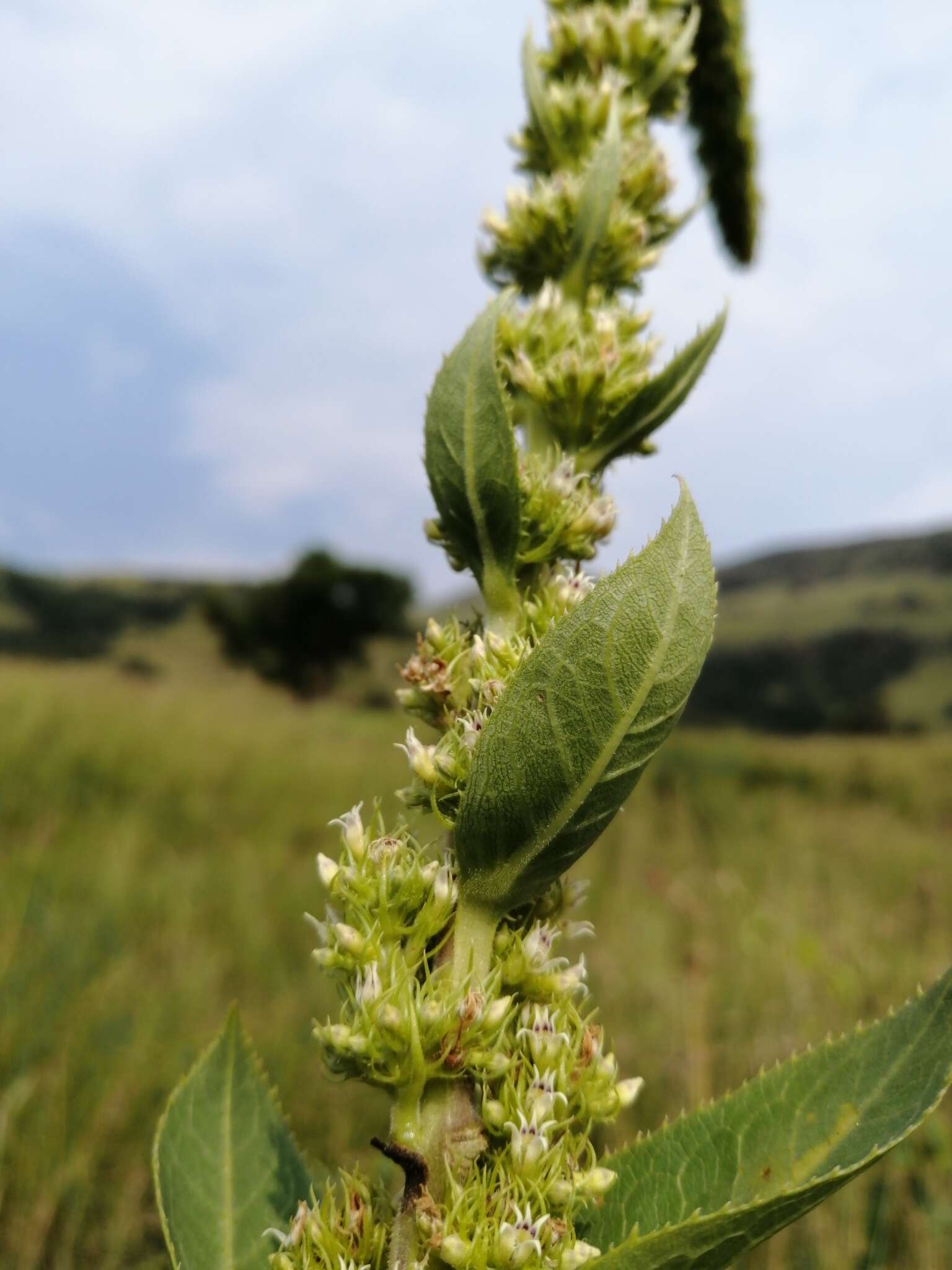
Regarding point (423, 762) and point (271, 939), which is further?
point (271, 939)

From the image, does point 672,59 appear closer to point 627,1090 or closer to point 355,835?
point 355,835

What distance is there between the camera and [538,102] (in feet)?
7.16

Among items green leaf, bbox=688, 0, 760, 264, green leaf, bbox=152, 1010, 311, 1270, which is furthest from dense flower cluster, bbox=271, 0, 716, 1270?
green leaf, bbox=688, 0, 760, 264

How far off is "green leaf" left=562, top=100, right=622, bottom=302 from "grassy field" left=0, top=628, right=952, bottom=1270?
348 centimetres

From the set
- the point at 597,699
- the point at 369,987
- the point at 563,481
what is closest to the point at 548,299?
the point at 563,481

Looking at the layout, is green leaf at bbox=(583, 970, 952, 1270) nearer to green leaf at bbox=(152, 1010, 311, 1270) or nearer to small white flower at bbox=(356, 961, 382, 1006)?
small white flower at bbox=(356, 961, 382, 1006)

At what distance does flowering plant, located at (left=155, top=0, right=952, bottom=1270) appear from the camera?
1264 millimetres

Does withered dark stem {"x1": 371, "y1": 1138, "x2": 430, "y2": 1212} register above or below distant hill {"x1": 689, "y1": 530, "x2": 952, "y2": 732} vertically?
above

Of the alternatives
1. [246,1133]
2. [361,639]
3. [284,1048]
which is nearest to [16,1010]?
[284,1048]

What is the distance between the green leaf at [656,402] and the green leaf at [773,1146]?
1.09 metres

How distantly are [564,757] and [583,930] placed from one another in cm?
49

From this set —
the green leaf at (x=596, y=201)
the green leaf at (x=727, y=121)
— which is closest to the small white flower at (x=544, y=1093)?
the green leaf at (x=596, y=201)

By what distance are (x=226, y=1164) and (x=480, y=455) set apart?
4.47 feet

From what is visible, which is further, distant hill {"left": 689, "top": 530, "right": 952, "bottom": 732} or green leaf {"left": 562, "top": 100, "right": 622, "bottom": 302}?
distant hill {"left": 689, "top": 530, "right": 952, "bottom": 732}
